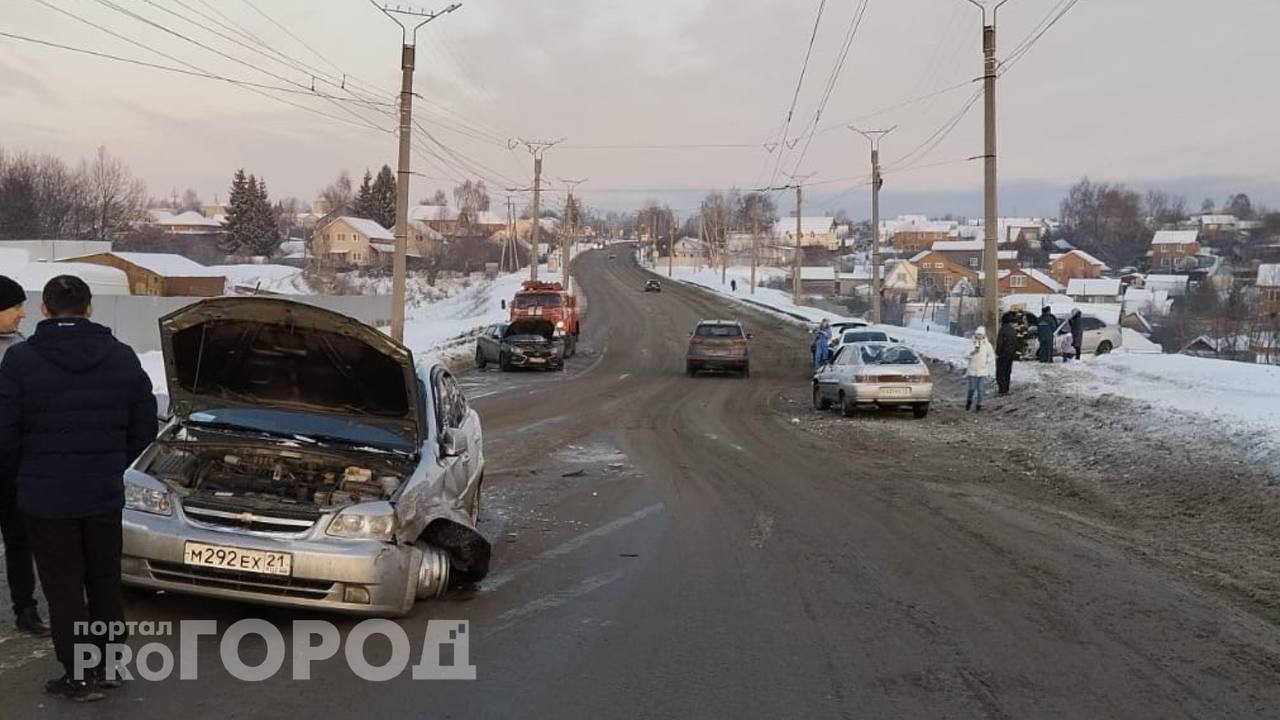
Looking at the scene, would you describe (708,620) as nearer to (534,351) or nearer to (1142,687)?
(1142,687)

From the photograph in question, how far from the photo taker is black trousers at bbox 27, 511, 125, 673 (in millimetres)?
4508

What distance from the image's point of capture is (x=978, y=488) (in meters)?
11.5

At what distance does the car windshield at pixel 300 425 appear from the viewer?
6.70 metres

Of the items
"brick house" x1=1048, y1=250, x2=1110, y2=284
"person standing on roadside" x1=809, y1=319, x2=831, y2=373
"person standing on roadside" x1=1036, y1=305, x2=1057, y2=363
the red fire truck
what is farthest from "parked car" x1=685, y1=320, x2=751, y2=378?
"brick house" x1=1048, y1=250, x2=1110, y2=284

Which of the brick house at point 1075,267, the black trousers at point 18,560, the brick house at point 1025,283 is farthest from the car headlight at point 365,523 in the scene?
the brick house at point 1075,267

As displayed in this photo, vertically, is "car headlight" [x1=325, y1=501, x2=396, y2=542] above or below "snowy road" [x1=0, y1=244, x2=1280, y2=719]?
above

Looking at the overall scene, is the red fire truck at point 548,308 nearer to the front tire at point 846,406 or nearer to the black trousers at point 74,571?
the front tire at point 846,406

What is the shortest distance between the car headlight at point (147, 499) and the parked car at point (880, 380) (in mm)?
15082

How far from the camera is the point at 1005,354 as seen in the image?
830 inches

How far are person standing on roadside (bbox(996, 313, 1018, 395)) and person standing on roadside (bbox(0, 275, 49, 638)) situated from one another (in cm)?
1882

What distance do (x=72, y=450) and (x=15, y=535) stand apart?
129cm

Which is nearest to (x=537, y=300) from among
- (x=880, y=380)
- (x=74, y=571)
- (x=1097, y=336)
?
(x=1097, y=336)

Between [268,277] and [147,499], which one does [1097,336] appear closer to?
[147,499]

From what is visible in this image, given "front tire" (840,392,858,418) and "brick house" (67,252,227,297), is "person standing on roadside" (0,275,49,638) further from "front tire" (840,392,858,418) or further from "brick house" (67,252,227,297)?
"brick house" (67,252,227,297)
